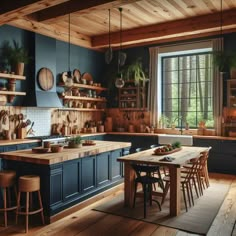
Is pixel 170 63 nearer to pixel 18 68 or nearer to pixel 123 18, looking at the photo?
pixel 123 18

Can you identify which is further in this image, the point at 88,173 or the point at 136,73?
the point at 136,73

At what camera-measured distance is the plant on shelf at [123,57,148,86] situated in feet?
24.2

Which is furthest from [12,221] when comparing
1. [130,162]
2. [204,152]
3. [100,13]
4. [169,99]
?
[169,99]

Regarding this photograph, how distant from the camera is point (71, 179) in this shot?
4043mm

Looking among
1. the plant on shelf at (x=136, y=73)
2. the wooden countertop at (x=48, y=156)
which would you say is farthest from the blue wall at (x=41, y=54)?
the wooden countertop at (x=48, y=156)

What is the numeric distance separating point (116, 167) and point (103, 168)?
493 millimetres

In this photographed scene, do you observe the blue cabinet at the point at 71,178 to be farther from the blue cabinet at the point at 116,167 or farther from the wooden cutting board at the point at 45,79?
the wooden cutting board at the point at 45,79

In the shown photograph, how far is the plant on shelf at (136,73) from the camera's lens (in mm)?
7371

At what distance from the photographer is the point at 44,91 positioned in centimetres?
619

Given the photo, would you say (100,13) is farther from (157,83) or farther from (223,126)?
(223,126)

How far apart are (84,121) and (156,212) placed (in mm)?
4235

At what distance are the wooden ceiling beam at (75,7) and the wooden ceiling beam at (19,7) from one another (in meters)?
0.95

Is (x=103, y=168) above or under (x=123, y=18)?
under

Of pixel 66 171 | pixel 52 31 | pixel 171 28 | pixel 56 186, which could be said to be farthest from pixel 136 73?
pixel 56 186
